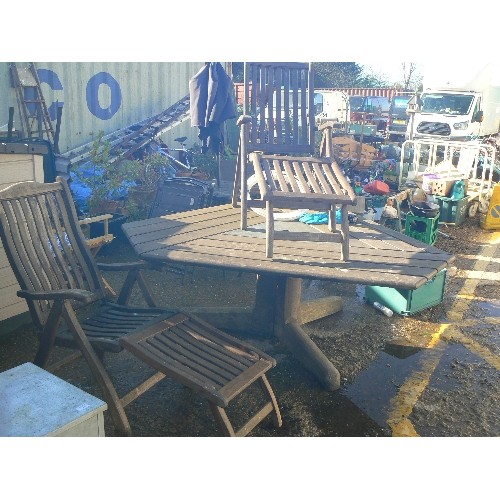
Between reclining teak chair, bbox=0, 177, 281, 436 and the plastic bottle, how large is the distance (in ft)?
6.30

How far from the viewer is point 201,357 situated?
308 centimetres

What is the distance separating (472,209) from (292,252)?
6.25 m

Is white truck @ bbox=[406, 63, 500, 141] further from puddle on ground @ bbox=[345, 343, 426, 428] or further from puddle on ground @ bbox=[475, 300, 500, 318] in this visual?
puddle on ground @ bbox=[345, 343, 426, 428]

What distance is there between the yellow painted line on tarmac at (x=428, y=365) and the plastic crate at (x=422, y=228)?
1.00 metres

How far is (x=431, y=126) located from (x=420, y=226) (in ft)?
26.1

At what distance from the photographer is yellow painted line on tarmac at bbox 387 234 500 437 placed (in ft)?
10.6

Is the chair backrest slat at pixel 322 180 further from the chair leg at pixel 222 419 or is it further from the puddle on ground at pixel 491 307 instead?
the puddle on ground at pixel 491 307

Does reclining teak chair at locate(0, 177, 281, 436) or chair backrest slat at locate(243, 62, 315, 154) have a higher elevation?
chair backrest slat at locate(243, 62, 315, 154)

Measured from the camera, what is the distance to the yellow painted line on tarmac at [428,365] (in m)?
3.23

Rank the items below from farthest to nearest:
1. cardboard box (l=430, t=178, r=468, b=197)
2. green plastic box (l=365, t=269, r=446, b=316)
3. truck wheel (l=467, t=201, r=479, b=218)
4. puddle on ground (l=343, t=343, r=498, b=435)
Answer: truck wheel (l=467, t=201, r=479, b=218) → cardboard box (l=430, t=178, r=468, b=197) → green plastic box (l=365, t=269, r=446, b=316) → puddle on ground (l=343, t=343, r=498, b=435)

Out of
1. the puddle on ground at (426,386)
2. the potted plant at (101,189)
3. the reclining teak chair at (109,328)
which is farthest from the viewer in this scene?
the potted plant at (101,189)

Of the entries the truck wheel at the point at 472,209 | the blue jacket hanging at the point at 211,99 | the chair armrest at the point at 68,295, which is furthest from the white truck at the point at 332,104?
the chair armrest at the point at 68,295

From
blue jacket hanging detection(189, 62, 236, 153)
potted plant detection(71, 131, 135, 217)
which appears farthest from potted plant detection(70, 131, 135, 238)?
blue jacket hanging detection(189, 62, 236, 153)
